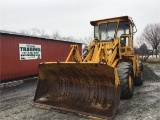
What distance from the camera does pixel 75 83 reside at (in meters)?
6.59

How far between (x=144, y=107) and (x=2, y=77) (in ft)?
21.6

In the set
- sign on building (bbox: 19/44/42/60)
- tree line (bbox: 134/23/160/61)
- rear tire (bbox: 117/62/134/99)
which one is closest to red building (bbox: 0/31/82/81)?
sign on building (bbox: 19/44/42/60)

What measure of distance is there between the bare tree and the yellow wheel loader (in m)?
43.5

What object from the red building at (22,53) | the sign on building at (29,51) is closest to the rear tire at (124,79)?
the red building at (22,53)

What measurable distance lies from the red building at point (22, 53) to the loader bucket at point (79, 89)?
4.44 meters

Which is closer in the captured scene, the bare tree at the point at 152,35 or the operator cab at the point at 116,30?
the operator cab at the point at 116,30

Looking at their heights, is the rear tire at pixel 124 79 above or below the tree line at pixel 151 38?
below

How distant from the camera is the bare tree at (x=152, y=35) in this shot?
165 ft

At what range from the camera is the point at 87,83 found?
639 cm

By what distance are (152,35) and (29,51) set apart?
45.2 m

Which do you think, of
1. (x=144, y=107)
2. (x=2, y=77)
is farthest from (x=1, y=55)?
(x=144, y=107)

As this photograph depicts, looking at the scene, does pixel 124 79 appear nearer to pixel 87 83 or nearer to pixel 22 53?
pixel 87 83

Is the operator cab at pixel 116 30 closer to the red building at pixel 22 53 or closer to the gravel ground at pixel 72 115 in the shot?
the gravel ground at pixel 72 115

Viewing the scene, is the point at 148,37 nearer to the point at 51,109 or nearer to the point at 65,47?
the point at 65,47
